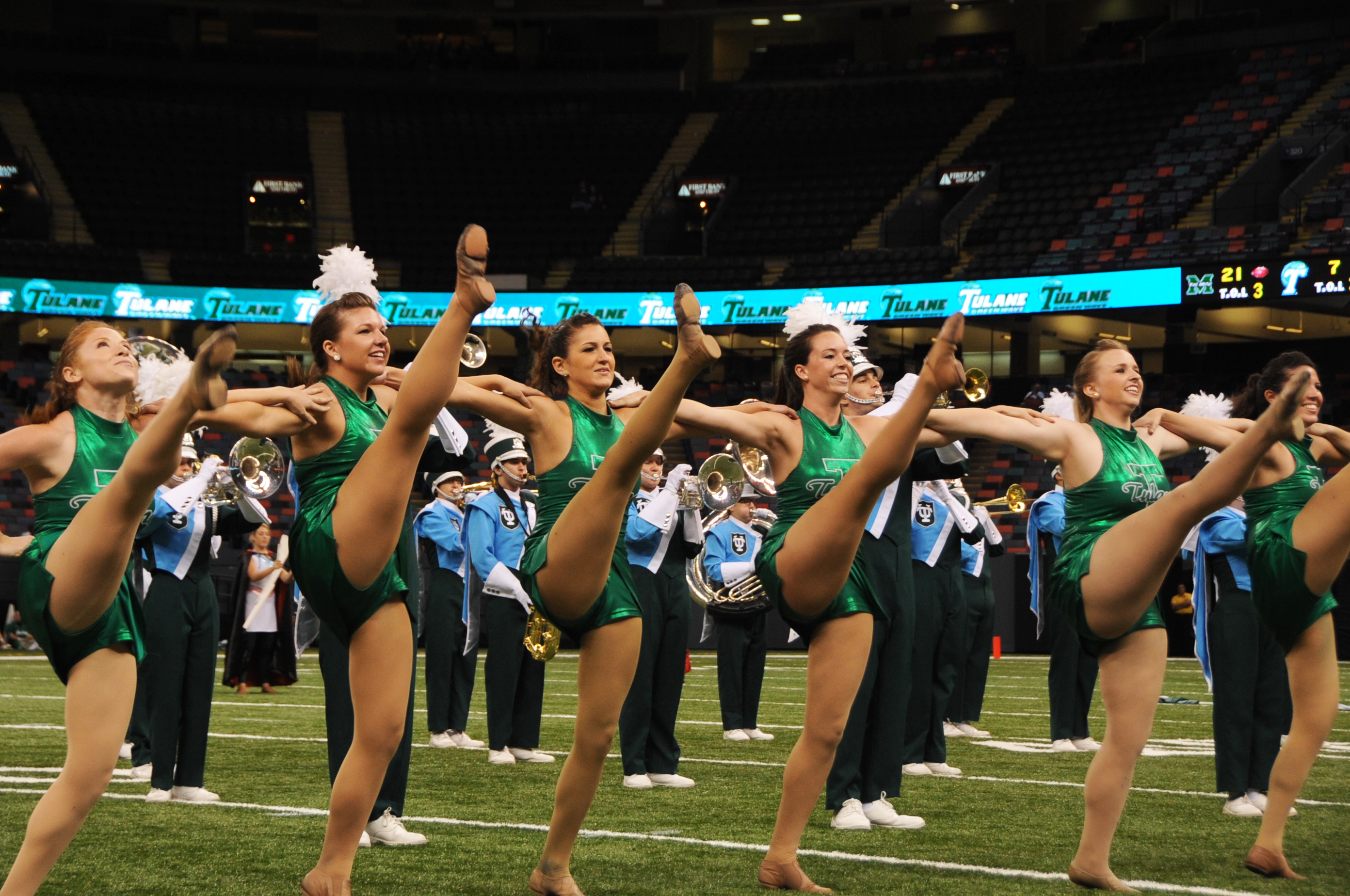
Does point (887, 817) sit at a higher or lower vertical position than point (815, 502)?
lower

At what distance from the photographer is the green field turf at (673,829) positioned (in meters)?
4.61

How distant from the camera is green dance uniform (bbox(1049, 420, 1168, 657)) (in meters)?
4.45

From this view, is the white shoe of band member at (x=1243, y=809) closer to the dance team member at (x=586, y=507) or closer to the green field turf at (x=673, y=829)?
the green field turf at (x=673, y=829)

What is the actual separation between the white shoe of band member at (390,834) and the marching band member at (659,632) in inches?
68.2

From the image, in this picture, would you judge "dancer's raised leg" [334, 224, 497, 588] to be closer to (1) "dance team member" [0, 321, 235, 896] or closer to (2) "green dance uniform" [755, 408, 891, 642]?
(1) "dance team member" [0, 321, 235, 896]

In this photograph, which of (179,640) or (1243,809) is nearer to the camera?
(1243,809)

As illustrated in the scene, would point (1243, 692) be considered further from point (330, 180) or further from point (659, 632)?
point (330, 180)

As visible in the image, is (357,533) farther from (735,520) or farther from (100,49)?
(100,49)

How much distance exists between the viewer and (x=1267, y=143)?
25.2m

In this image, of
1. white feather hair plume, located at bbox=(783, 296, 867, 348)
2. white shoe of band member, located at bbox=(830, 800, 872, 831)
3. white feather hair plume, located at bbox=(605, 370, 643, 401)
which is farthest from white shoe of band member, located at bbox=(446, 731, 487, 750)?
white feather hair plume, located at bbox=(783, 296, 867, 348)

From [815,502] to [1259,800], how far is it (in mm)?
2845

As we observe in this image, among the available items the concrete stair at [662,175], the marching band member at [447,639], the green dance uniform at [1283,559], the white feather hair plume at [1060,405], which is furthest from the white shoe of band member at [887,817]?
the concrete stair at [662,175]

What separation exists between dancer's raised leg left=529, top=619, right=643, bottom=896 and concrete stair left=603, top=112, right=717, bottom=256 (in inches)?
995

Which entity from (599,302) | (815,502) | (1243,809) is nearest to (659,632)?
(815,502)
